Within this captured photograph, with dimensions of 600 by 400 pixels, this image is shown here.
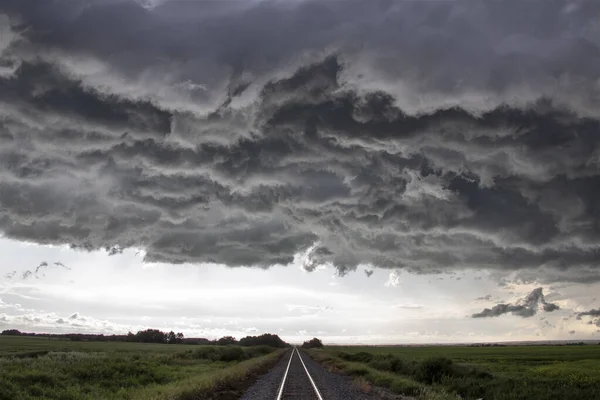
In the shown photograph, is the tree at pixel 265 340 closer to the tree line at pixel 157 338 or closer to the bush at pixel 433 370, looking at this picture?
the tree line at pixel 157 338

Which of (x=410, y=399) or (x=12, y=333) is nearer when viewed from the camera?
(x=410, y=399)

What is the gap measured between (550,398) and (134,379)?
2067cm

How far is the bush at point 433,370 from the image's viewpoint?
30484mm

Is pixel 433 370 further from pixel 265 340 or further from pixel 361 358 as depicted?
pixel 265 340

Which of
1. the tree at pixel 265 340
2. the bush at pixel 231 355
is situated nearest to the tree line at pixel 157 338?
the tree at pixel 265 340

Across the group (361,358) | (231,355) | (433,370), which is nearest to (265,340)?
(231,355)

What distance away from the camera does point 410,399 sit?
66.5 ft

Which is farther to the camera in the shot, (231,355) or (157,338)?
(157,338)

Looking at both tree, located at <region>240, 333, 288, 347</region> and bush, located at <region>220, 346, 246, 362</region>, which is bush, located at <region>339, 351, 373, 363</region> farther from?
tree, located at <region>240, 333, 288, 347</region>

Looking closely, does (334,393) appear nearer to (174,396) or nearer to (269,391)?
(269,391)

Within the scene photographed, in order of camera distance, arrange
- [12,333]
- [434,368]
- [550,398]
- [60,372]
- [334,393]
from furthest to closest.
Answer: [12,333] → [434,368] → [60,372] → [334,393] → [550,398]

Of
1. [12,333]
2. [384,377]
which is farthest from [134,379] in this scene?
[12,333]

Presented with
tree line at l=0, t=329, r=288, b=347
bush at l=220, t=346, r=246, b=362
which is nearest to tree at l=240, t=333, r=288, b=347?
tree line at l=0, t=329, r=288, b=347

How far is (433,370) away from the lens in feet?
104
